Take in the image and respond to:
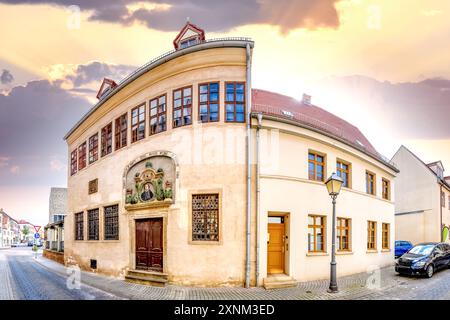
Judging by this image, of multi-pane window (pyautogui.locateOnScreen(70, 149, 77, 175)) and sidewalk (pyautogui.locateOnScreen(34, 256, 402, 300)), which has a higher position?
multi-pane window (pyautogui.locateOnScreen(70, 149, 77, 175))

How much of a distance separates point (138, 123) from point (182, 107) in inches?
125

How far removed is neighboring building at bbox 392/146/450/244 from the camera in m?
28.7

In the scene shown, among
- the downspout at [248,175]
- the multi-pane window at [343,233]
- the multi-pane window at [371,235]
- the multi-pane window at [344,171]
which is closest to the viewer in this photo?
the downspout at [248,175]

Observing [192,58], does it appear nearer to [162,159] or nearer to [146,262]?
[162,159]

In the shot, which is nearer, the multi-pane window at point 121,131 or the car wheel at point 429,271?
the car wheel at point 429,271

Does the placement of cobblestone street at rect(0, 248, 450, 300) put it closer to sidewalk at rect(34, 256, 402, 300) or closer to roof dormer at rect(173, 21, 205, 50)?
sidewalk at rect(34, 256, 402, 300)

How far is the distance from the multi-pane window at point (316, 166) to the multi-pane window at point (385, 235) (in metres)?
8.28

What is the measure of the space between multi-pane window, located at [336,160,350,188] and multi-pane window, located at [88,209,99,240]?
1388 centimetres

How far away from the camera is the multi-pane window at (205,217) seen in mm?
11688

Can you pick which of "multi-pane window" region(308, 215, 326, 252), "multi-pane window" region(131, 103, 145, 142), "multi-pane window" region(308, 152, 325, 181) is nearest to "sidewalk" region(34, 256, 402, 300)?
"multi-pane window" region(308, 215, 326, 252)

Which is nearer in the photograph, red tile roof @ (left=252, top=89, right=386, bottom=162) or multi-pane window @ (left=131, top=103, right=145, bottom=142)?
red tile roof @ (left=252, top=89, right=386, bottom=162)

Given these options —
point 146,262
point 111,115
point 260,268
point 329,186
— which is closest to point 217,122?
point 329,186

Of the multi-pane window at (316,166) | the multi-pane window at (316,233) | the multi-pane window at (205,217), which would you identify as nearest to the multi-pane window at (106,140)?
the multi-pane window at (205,217)

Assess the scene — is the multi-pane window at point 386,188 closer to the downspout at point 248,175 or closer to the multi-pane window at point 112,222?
the downspout at point 248,175
